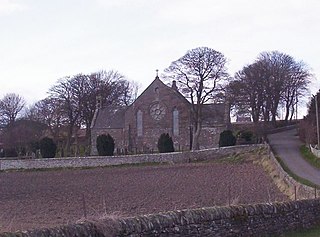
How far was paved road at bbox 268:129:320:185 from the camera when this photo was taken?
41381 mm

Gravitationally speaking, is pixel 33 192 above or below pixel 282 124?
below

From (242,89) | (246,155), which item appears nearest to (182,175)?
(246,155)

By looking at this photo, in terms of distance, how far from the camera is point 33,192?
38875mm

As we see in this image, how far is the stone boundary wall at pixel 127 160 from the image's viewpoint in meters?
60.1

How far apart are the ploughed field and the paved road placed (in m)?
2.33

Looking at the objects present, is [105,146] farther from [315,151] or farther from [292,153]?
[315,151]

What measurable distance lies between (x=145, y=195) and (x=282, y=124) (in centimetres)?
5070

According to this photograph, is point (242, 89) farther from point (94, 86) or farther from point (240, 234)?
point (240, 234)

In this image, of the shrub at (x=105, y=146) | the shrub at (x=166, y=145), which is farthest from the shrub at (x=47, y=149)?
the shrub at (x=166, y=145)

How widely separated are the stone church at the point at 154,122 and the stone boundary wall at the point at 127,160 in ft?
39.2

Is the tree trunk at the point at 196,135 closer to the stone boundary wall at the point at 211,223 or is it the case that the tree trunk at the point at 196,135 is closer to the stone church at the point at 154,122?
the stone church at the point at 154,122

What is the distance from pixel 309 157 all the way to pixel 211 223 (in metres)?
43.9

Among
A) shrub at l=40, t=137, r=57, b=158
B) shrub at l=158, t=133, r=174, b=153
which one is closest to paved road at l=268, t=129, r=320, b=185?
shrub at l=158, t=133, r=174, b=153

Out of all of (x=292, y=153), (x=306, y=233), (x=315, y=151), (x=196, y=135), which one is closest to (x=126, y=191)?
(x=315, y=151)
